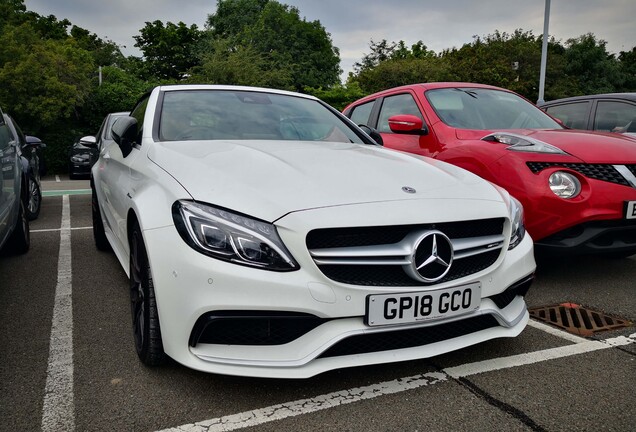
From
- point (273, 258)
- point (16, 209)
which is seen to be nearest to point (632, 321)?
point (273, 258)

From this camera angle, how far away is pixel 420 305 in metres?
2.10

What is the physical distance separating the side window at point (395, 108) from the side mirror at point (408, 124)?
19cm

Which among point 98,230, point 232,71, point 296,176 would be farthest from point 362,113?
point 232,71

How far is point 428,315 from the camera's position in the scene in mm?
2125

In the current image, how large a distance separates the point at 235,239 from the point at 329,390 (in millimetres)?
781

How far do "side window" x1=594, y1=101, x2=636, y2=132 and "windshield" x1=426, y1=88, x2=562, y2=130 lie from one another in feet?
4.79

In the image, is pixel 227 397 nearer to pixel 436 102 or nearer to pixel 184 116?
pixel 184 116

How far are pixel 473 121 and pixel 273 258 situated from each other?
10.3 ft

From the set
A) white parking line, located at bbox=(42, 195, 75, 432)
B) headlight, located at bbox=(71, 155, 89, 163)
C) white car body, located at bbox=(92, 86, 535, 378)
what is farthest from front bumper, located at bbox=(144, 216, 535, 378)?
headlight, located at bbox=(71, 155, 89, 163)

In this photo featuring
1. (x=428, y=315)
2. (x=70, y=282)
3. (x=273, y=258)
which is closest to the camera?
(x=273, y=258)

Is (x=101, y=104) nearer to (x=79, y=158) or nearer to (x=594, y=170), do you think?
(x=79, y=158)

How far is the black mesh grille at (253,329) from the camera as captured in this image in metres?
1.99

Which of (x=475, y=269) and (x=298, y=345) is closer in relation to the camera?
(x=298, y=345)

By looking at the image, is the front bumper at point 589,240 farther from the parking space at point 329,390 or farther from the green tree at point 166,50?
the green tree at point 166,50
